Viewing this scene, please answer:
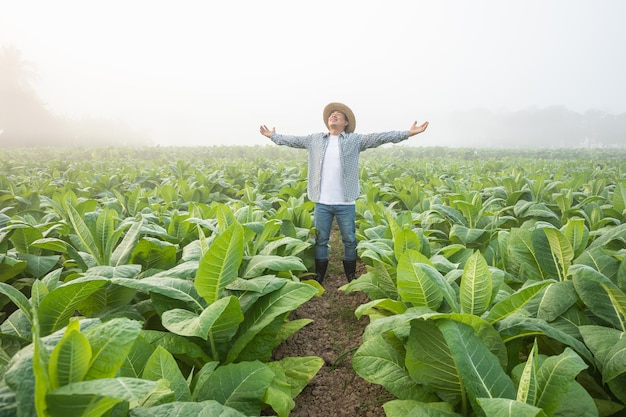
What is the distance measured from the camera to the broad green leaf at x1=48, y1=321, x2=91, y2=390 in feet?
2.62

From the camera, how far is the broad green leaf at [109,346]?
866 mm

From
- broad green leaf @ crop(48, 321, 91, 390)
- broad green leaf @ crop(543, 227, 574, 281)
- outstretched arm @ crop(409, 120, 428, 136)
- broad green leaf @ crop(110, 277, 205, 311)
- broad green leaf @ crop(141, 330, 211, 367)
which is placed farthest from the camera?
outstretched arm @ crop(409, 120, 428, 136)

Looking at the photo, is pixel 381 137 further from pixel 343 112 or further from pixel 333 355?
pixel 333 355

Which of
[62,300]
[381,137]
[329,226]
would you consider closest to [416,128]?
[381,137]

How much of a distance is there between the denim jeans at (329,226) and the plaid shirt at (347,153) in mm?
117

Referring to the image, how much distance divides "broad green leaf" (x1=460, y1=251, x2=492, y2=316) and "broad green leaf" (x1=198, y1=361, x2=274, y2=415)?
0.92 metres

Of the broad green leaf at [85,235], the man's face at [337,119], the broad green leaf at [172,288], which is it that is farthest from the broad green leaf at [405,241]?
the man's face at [337,119]

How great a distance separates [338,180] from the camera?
4.00 metres

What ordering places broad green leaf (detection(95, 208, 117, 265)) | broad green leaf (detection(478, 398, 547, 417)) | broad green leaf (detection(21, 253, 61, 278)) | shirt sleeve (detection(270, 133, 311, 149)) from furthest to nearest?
shirt sleeve (detection(270, 133, 311, 149))
broad green leaf (detection(21, 253, 61, 278))
broad green leaf (detection(95, 208, 117, 265))
broad green leaf (detection(478, 398, 547, 417))

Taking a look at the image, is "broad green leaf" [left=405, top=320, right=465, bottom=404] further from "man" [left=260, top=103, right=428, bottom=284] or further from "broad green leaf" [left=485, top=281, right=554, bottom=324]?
"man" [left=260, top=103, right=428, bottom=284]

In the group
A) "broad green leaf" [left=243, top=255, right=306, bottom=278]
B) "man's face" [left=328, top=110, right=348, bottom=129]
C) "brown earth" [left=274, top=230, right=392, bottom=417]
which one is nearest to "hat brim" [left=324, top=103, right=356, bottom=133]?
"man's face" [left=328, top=110, right=348, bottom=129]

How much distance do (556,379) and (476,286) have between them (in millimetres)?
454

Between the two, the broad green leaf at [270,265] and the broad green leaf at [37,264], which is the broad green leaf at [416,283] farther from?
the broad green leaf at [37,264]

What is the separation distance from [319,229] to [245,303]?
2.25 metres
